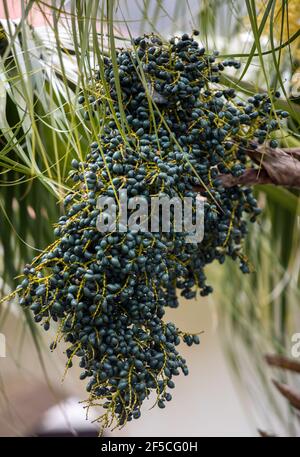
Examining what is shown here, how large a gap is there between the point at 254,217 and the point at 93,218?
12.3 inches

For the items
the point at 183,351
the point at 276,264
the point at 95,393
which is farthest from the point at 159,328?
the point at 183,351

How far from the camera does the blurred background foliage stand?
76 centimetres

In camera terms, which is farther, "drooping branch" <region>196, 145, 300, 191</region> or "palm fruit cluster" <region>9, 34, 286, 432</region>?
"drooping branch" <region>196, 145, 300, 191</region>

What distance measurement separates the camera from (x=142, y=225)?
0.76 metres

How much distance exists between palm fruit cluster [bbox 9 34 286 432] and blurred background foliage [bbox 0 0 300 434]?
33mm

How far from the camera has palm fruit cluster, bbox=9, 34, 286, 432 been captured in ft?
2.43

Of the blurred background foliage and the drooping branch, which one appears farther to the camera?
the drooping branch

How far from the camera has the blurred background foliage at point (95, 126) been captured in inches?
29.9

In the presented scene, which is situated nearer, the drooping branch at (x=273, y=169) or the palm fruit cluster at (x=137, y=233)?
the palm fruit cluster at (x=137, y=233)

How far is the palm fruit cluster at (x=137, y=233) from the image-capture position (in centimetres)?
74

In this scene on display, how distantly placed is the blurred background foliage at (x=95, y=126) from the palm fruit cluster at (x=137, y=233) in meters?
0.03

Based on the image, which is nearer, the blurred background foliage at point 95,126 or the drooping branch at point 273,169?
the blurred background foliage at point 95,126
